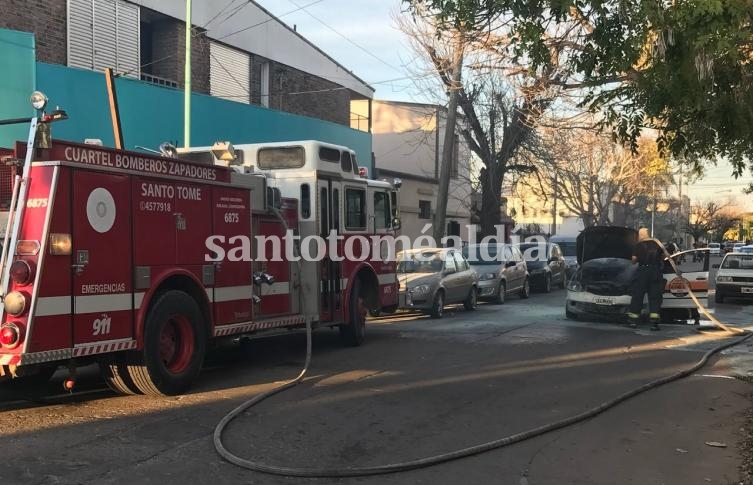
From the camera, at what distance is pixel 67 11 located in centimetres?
1431

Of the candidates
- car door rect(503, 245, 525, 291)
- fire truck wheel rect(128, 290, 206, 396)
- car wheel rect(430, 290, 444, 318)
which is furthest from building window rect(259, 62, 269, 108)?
fire truck wheel rect(128, 290, 206, 396)

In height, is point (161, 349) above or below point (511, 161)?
below

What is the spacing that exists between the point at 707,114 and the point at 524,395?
3.61 m

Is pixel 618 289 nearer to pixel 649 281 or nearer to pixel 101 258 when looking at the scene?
pixel 649 281

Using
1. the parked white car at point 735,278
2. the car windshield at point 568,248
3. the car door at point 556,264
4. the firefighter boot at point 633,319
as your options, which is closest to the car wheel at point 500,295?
the car door at point 556,264

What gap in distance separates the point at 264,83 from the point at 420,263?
8670 millimetres

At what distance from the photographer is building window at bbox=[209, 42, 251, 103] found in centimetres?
1892

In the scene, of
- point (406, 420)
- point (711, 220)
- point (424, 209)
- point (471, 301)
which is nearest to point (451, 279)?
point (471, 301)

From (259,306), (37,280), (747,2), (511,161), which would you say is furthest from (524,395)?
(511,161)

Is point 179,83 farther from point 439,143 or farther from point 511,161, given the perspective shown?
point 439,143

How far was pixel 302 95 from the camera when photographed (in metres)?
22.7

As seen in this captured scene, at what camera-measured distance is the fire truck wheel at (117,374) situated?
23.0ft

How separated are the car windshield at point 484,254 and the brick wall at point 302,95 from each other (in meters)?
7.46

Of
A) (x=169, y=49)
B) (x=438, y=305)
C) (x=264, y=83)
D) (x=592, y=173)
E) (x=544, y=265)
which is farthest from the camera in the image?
(x=592, y=173)
